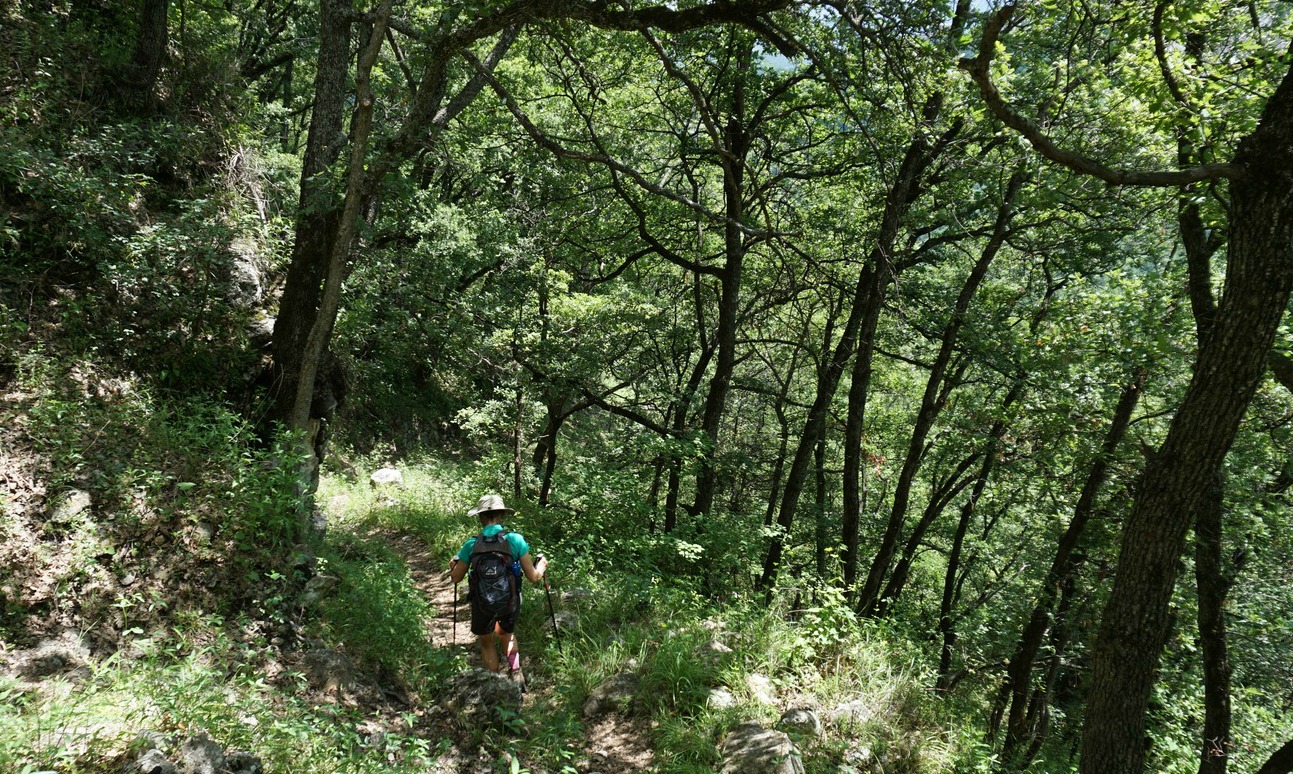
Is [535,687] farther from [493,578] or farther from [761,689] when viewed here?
[761,689]

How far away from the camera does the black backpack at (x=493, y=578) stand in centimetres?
546

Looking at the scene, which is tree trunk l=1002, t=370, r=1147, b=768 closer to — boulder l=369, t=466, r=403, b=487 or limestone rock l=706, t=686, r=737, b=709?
limestone rock l=706, t=686, r=737, b=709

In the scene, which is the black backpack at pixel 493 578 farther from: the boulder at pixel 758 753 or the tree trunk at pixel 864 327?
the tree trunk at pixel 864 327

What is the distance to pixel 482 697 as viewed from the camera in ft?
16.9

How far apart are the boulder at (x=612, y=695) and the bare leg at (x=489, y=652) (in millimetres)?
872

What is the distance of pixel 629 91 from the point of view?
36.3 ft

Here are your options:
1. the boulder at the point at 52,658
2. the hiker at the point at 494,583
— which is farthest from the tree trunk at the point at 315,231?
the boulder at the point at 52,658

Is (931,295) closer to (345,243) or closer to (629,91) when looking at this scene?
(629,91)

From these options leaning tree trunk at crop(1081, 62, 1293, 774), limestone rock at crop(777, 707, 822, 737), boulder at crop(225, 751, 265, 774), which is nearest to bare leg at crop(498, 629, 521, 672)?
limestone rock at crop(777, 707, 822, 737)

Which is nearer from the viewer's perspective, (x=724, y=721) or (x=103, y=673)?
(x=103, y=673)

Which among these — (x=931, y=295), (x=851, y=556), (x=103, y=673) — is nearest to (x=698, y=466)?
(x=851, y=556)

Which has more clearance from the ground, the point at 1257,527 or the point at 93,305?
the point at 93,305

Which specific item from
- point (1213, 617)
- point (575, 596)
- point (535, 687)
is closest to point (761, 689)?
point (535, 687)

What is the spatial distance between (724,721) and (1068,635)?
844 cm
